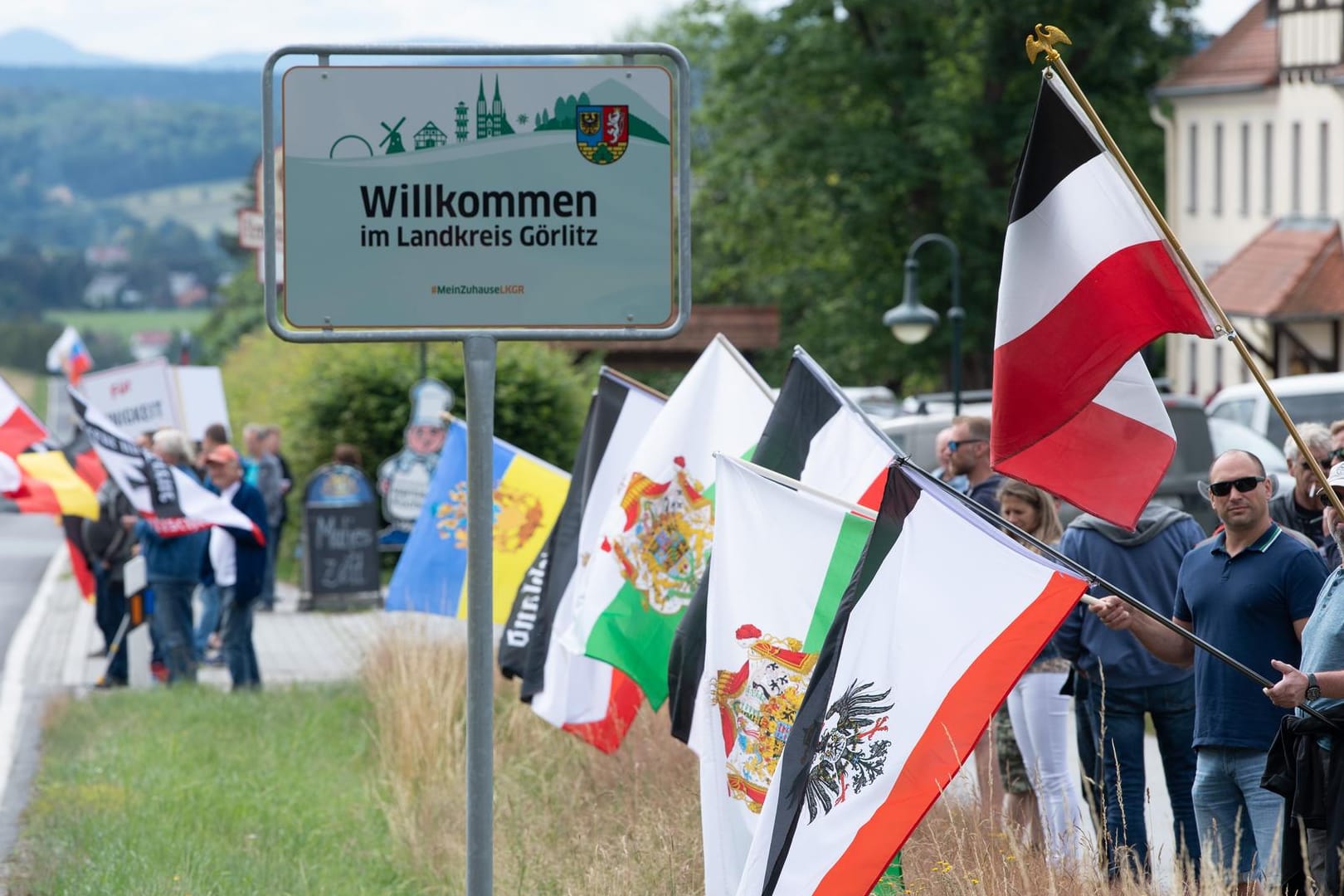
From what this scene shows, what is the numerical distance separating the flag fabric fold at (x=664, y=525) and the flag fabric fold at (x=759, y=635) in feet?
5.58

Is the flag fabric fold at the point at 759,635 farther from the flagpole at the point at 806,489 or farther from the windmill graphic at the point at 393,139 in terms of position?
the windmill graphic at the point at 393,139

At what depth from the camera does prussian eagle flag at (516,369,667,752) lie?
328 inches

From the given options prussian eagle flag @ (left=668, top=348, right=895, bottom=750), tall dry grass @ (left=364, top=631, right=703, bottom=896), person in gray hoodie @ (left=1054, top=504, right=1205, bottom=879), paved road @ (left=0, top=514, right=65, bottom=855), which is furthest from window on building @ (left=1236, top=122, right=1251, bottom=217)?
prussian eagle flag @ (left=668, top=348, right=895, bottom=750)

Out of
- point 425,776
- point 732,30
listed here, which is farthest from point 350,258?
point 732,30

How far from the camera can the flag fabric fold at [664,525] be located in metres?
7.74

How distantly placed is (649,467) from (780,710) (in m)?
2.49

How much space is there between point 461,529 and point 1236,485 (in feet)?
21.8

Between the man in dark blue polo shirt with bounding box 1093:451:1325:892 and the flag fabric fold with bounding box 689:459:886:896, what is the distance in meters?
0.91

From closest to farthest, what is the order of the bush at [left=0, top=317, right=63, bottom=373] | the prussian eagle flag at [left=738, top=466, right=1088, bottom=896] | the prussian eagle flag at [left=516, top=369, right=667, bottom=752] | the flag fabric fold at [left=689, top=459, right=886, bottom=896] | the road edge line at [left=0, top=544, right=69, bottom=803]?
the prussian eagle flag at [left=738, top=466, right=1088, bottom=896] → the flag fabric fold at [left=689, top=459, right=886, bottom=896] → the prussian eagle flag at [left=516, top=369, right=667, bottom=752] → the road edge line at [left=0, top=544, right=69, bottom=803] → the bush at [left=0, top=317, right=63, bottom=373]

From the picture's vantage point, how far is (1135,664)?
22.9 ft

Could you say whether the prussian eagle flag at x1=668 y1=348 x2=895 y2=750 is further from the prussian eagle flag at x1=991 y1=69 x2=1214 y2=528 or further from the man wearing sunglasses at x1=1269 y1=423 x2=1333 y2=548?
the man wearing sunglasses at x1=1269 y1=423 x2=1333 y2=548

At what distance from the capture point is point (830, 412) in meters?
7.00

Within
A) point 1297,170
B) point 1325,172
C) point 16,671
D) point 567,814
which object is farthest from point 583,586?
point 1297,170

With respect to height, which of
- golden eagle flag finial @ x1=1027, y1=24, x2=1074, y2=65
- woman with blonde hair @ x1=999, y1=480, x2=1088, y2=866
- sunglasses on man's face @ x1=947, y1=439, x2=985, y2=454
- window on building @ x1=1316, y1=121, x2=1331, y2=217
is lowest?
woman with blonde hair @ x1=999, y1=480, x2=1088, y2=866
